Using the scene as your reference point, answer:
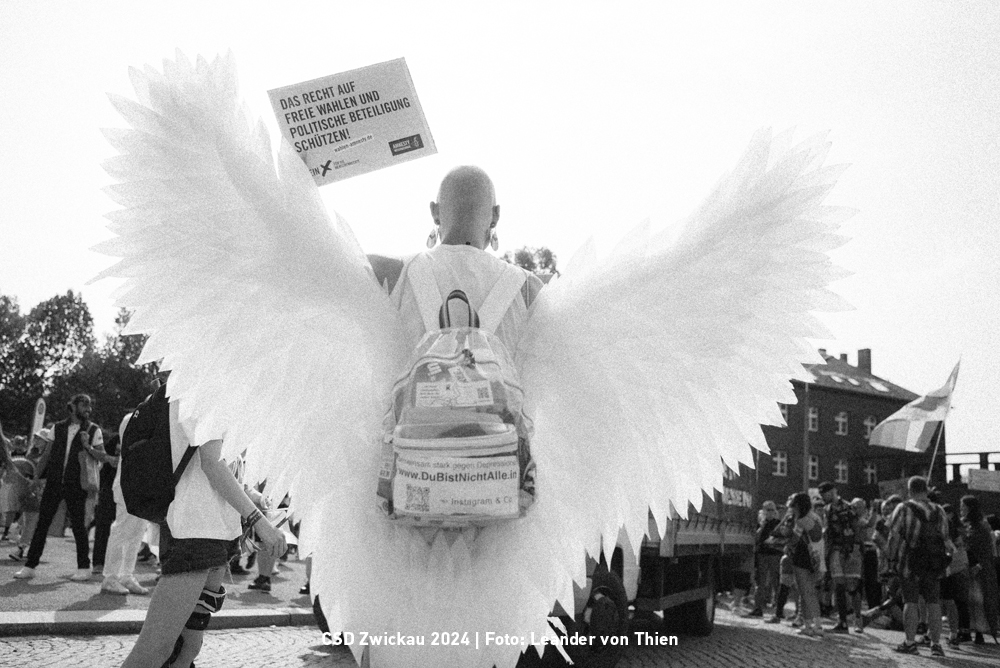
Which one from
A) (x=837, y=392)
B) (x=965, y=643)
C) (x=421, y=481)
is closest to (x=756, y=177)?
(x=421, y=481)

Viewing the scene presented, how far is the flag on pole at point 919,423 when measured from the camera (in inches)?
659

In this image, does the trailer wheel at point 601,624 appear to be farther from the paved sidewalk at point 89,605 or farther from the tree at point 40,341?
the tree at point 40,341

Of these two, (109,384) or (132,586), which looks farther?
(109,384)

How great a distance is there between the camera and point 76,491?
9281mm

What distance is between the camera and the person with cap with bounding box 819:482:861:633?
11633 mm

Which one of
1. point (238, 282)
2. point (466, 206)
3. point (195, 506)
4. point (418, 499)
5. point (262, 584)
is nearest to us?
point (418, 499)

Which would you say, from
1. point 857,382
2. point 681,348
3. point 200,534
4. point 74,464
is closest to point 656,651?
point 200,534

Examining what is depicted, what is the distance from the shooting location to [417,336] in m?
2.12

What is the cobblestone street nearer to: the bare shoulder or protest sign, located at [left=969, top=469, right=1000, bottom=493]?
the bare shoulder

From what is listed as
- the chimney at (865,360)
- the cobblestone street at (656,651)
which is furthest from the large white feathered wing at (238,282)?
the chimney at (865,360)

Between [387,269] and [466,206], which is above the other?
[466,206]

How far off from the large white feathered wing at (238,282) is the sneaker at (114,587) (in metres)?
7.00

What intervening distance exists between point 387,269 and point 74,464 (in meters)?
8.39

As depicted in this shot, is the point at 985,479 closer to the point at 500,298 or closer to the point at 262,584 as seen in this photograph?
the point at 262,584
